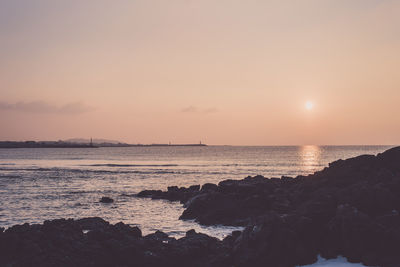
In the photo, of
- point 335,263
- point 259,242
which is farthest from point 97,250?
point 335,263

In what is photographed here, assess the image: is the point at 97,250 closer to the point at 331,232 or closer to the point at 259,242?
the point at 259,242

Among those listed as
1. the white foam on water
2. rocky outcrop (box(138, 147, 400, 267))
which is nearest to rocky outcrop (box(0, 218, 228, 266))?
rocky outcrop (box(138, 147, 400, 267))

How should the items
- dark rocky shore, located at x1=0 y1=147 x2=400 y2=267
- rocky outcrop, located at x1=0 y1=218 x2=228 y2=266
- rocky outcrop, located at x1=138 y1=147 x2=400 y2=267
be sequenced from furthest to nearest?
rocky outcrop, located at x1=0 y1=218 x2=228 y2=266 → dark rocky shore, located at x1=0 y1=147 x2=400 y2=267 → rocky outcrop, located at x1=138 y1=147 x2=400 y2=267

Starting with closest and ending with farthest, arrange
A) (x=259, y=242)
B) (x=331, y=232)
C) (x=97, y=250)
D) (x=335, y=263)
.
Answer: (x=335, y=263) < (x=259, y=242) < (x=331, y=232) < (x=97, y=250)

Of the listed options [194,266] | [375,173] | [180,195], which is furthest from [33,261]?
[180,195]

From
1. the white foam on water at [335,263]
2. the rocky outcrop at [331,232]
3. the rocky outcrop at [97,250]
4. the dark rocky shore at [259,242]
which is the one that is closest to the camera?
the white foam on water at [335,263]

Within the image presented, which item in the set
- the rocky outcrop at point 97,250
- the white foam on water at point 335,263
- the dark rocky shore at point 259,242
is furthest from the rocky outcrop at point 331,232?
the rocky outcrop at point 97,250

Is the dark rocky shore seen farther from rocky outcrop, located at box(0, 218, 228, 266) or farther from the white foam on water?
the white foam on water

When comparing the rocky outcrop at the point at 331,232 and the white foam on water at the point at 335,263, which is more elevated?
the rocky outcrop at the point at 331,232

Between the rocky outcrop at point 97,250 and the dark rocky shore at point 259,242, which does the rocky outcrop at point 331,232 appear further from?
the rocky outcrop at point 97,250

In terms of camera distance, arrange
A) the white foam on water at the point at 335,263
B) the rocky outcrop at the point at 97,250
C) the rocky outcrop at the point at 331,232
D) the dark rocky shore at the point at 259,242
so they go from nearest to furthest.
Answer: the white foam on water at the point at 335,263
the rocky outcrop at the point at 331,232
the dark rocky shore at the point at 259,242
the rocky outcrop at the point at 97,250

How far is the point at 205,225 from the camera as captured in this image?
87.6 ft

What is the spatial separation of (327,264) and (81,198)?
31816mm

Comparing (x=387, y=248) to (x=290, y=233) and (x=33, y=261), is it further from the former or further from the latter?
(x=33, y=261)
